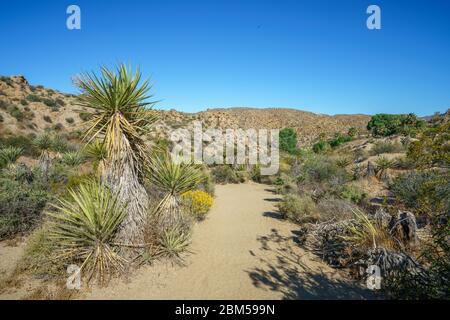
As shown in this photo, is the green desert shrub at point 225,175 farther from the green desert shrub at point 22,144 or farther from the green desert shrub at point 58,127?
the green desert shrub at point 58,127

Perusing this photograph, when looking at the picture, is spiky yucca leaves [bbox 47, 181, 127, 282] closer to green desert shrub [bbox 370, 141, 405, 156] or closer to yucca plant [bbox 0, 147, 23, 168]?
yucca plant [bbox 0, 147, 23, 168]

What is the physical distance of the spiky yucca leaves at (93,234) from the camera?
4242 millimetres

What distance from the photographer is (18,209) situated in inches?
247

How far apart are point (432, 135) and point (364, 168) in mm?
12267

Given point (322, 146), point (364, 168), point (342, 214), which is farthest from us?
point (322, 146)

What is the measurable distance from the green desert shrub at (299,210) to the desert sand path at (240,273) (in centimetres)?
61

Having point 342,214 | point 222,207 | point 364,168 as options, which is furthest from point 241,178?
point 342,214

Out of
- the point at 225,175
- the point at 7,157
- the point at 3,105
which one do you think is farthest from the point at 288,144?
the point at 3,105

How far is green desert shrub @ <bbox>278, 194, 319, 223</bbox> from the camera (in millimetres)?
8312

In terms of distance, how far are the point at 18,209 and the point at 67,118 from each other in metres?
22.3

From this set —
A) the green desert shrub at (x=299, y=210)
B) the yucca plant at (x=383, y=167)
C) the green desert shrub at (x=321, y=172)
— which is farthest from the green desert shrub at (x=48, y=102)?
the yucca plant at (x=383, y=167)

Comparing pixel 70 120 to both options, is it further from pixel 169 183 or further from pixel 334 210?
pixel 334 210
